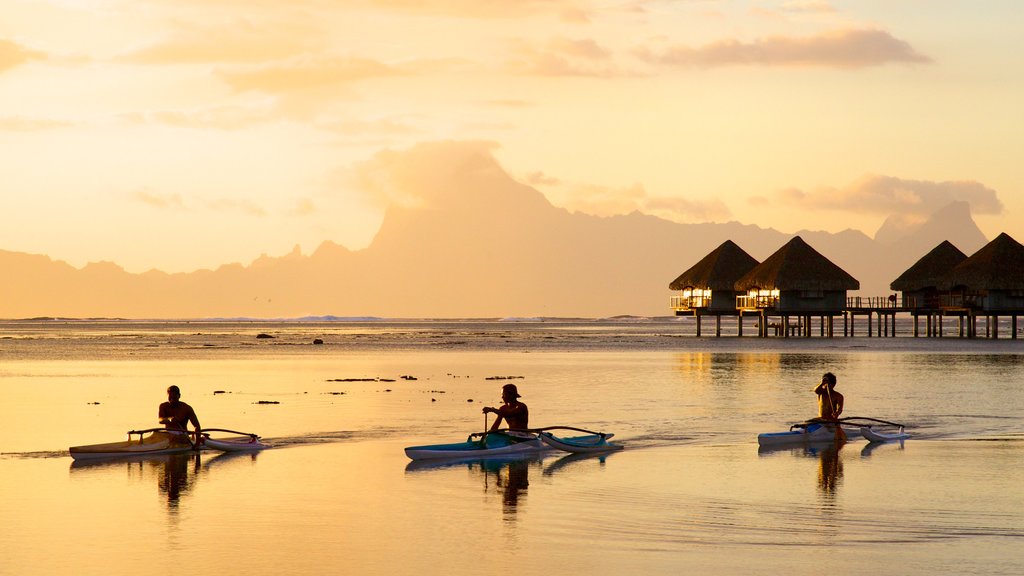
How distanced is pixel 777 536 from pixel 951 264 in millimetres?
78754

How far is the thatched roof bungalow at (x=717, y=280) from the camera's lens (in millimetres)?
92000

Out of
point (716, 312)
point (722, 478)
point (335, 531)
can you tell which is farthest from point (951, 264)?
point (335, 531)

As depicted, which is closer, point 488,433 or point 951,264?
point 488,433

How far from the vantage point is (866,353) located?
67812mm

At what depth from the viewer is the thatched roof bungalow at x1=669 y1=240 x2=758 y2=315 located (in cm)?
9200

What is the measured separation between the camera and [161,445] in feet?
70.5

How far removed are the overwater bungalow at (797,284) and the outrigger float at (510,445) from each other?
63.8 meters

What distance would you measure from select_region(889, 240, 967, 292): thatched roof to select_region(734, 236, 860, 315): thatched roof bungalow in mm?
5058

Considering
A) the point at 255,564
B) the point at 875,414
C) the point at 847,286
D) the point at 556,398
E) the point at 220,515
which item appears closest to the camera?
the point at 255,564

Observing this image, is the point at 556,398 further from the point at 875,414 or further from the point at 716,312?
the point at 716,312

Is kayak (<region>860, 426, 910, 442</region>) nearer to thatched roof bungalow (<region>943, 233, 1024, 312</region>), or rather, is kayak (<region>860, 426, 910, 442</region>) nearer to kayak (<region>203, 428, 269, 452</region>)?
kayak (<region>203, 428, 269, 452</region>)

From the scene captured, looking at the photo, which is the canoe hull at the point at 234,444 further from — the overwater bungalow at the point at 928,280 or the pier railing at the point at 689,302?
the pier railing at the point at 689,302

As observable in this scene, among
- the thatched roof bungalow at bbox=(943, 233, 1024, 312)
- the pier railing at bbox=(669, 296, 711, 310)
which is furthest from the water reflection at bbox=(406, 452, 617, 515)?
the pier railing at bbox=(669, 296, 711, 310)

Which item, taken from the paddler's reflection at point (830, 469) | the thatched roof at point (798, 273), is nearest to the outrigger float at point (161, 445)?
the paddler's reflection at point (830, 469)
